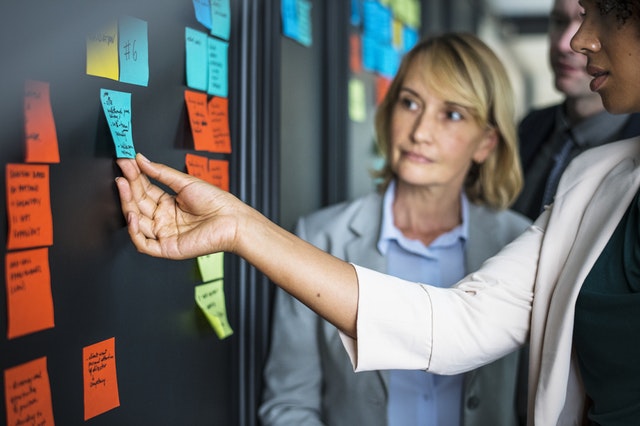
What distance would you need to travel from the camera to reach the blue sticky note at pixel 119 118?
1260 millimetres

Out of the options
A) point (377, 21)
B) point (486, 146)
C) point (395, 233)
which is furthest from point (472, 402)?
point (377, 21)

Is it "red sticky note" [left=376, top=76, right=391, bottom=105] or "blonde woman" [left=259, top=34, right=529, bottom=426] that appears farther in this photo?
"red sticky note" [left=376, top=76, right=391, bottom=105]

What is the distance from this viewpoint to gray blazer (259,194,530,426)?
1934mm

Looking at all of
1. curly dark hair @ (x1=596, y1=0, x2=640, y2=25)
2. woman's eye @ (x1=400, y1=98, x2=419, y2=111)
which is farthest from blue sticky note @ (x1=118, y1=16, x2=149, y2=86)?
woman's eye @ (x1=400, y1=98, x2=419, y2=111)

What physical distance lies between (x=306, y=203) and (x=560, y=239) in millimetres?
945

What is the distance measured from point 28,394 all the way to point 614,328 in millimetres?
983

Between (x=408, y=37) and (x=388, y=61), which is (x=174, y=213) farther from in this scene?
(x=408, y=37)

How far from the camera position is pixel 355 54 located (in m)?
2.71

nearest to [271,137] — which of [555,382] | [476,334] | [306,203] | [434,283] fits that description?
[306,203]

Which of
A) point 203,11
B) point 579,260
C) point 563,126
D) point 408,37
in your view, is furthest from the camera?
point 408,37

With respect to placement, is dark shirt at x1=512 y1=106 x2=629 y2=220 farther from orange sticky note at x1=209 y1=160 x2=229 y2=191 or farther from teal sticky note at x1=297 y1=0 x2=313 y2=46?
orange sticky note at x1=209 y1=160 x2=229 y2=191

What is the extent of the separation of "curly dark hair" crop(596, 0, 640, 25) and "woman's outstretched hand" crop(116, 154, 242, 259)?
75 cm

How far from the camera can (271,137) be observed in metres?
1.91

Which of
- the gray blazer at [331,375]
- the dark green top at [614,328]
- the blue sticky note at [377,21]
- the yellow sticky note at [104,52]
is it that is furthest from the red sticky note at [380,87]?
the yellow sticky note at [104,52]
